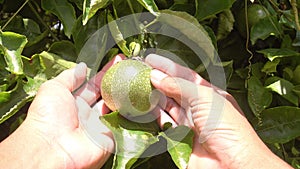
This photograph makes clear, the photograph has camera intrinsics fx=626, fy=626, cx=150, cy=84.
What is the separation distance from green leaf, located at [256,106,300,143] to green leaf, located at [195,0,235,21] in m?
0.26

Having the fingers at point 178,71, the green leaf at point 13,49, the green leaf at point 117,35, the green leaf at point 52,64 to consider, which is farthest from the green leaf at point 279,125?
the green leaf at point 13,49

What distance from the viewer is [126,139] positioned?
4.10ft

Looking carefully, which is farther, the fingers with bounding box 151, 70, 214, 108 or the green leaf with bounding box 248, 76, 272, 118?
the green leaf with bounding box 248, 76, 272, 118

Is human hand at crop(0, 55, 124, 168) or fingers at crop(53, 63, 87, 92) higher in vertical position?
fingers at crop(53, 63, 87, 92)

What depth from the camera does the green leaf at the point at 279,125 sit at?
1400 mm

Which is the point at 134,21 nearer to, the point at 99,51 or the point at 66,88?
the point at 99,51

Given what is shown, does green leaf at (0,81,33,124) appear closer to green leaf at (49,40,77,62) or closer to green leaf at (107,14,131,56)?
green leaf at (49,40,77,62)

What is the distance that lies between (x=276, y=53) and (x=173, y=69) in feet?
0.80

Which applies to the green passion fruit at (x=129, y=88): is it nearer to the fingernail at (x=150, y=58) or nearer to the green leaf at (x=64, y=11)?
the fingernail at (x=150, y=58)

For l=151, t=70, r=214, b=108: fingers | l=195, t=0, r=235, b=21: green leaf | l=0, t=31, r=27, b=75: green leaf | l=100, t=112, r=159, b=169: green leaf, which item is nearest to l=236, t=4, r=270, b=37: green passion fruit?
l=195, t=0, r=235, b=21: green leaf

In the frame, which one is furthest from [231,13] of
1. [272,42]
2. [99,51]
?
[99,51]

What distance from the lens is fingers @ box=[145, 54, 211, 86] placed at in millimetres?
1320

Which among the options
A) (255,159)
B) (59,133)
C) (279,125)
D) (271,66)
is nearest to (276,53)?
(271,66)

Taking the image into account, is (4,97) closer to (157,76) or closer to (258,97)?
(157,76)
